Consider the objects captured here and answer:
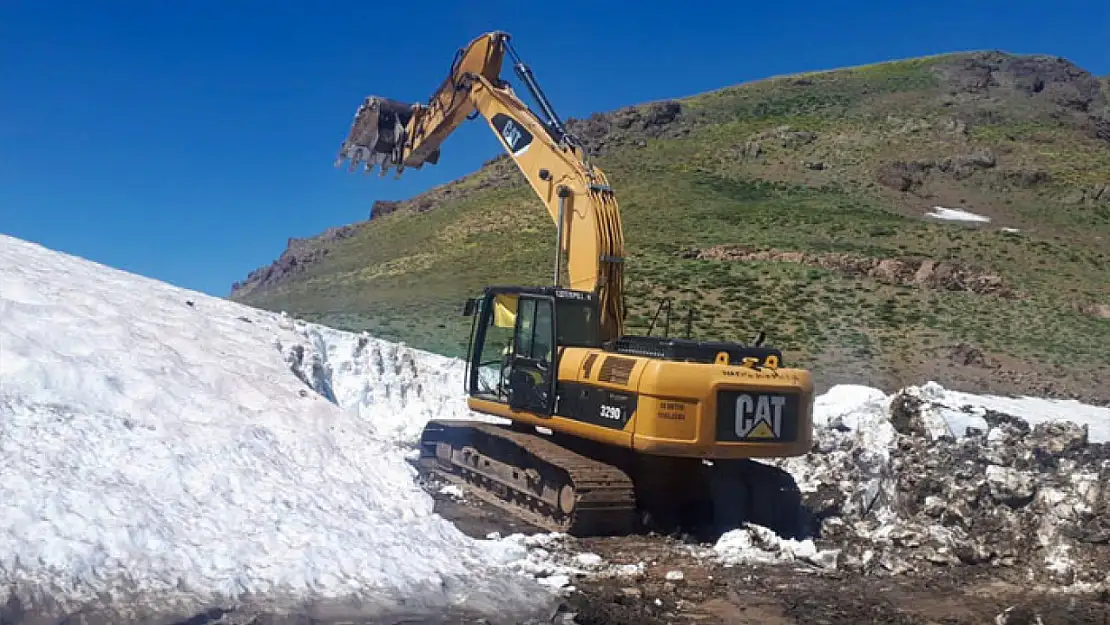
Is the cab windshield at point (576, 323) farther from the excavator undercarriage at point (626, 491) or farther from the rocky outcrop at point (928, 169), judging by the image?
the rocky outcrop at point (928, 169)

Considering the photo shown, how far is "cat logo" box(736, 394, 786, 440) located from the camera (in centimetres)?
996

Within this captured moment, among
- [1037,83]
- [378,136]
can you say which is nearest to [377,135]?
[378,136]

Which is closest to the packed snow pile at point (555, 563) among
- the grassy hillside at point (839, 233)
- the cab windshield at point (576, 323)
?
the cab windshield at point (576, 323)

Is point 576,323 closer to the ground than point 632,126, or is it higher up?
closer to the ground

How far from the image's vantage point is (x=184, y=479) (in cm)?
822

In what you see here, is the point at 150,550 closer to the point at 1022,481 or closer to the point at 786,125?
the point at 1022,481

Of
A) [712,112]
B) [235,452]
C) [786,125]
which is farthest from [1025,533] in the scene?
[712,112]

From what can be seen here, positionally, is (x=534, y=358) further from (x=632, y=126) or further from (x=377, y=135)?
(x=632, y=126)

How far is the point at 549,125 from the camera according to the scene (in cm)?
1298

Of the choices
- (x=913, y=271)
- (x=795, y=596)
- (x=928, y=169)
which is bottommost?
(x=795, y=596)

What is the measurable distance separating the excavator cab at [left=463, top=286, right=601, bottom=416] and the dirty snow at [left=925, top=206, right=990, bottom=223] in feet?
144

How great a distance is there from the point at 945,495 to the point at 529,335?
478 cm

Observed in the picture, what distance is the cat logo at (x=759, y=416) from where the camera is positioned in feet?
32.7

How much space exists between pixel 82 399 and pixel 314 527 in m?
2.55
